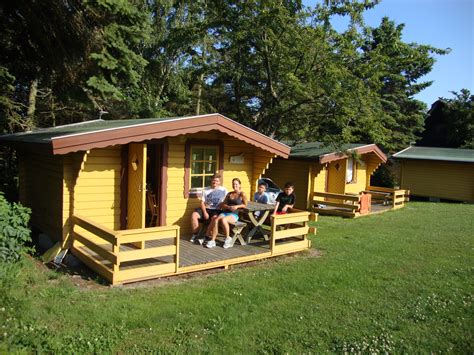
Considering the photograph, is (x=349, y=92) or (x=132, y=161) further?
(x=349, y=92)

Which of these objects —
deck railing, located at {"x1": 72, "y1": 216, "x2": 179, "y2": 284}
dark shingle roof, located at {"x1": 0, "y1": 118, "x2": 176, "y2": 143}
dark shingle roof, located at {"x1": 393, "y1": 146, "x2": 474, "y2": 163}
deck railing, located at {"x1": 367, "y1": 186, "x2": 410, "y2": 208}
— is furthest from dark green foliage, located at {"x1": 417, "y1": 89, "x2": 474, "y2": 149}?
deck railing, located at {"x1": 72, "y1": 216, "x2": 179, "y2": 284}

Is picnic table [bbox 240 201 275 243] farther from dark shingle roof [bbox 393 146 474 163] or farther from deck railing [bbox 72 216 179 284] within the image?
dark shingle roof [bbox 393 146 474 163]

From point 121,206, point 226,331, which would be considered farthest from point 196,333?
point 121,206

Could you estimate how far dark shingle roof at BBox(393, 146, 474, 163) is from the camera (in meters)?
21.2

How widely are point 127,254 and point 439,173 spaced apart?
2075 cm

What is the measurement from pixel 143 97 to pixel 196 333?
16033mm

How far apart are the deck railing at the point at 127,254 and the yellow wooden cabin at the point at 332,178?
9.03 m

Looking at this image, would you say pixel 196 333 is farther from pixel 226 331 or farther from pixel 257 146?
pixel 257 146

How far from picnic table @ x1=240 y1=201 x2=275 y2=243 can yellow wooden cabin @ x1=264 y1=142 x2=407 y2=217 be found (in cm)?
608

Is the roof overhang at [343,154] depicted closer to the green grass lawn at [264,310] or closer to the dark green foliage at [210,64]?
the dark green foliage at [210,64]

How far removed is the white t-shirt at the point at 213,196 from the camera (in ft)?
28.4

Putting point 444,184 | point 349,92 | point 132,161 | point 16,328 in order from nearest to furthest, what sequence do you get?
A: point 16,328, point 132,161, point 349,92, point 444,184

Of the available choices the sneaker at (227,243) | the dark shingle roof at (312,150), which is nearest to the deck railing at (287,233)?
the sneaker at (227,243)

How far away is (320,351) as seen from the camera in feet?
14.4
